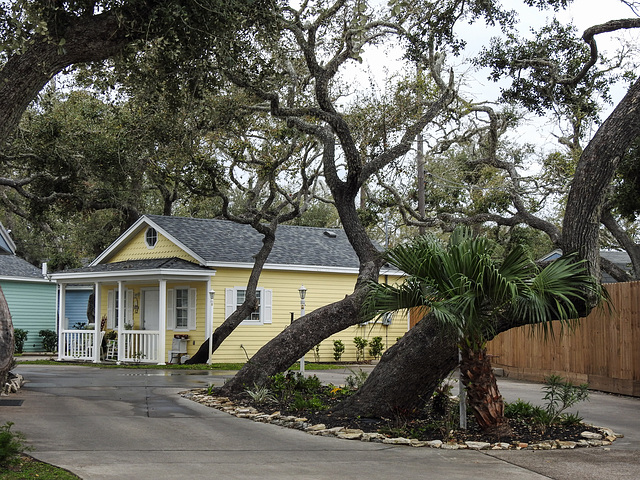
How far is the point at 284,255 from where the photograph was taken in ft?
81.6

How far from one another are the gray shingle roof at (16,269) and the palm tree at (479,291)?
24.8 metres

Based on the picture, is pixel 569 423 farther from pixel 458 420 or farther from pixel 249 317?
pixel 249 317

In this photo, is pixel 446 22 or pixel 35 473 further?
pixel 446 22

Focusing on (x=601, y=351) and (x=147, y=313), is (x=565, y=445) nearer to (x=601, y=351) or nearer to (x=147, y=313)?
(x=601, y=351)

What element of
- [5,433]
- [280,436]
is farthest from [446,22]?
[5,433]

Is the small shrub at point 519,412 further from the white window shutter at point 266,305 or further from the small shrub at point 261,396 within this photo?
the white window shutter at point 266,305

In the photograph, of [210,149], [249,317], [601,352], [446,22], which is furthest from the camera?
[249,317]

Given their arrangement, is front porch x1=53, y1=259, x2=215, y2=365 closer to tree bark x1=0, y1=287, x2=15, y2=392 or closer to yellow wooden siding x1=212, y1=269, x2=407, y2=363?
yellow wooden siding x1=212, y1=269, x2=407, y2=363

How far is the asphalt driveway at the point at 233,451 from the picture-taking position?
7137mm

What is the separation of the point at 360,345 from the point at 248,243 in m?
5.28

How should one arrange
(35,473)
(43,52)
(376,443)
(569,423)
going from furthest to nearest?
1. (569,423)
2. (376,443)
3. (43,52)
4. (35,473)

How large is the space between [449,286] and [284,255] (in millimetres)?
16268

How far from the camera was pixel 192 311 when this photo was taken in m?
23.2

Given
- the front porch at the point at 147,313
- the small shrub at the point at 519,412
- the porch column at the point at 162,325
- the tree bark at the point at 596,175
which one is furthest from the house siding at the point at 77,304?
the tree bark at the point at 596,175
